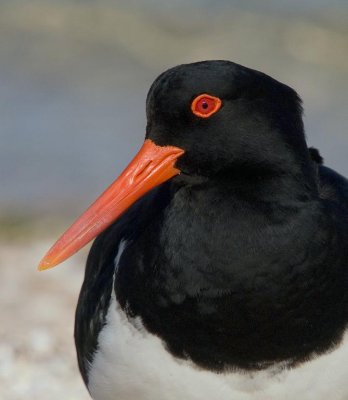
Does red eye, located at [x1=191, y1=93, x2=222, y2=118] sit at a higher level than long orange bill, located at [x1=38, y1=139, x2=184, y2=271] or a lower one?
higher

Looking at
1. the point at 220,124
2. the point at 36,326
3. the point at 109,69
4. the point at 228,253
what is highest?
the point at 220,124

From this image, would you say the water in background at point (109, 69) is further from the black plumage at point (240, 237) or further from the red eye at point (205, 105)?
the red eye at point (205, 105)

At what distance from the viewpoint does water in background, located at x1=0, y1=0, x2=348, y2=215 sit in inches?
418

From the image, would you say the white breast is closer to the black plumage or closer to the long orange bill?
the black plumage

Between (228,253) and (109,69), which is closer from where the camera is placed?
(228,253)

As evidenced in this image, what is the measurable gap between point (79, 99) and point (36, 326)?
481 cm

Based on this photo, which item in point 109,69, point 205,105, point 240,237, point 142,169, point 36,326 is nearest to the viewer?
point 205,105

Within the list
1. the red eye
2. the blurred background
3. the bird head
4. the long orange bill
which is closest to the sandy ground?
the blurred background

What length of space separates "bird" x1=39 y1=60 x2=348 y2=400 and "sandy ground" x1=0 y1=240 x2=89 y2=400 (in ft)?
6.03

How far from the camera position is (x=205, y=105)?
16.0ft

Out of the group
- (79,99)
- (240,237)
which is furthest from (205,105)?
(79,99)

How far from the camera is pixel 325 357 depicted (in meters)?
5.13

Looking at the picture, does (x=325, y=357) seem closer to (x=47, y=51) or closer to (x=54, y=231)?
(x=54, y=231)

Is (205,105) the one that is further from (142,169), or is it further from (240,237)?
(240,237)
